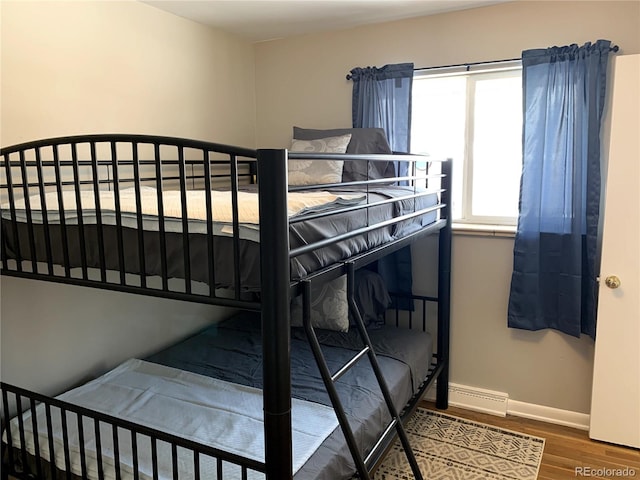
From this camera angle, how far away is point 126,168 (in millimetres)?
2695

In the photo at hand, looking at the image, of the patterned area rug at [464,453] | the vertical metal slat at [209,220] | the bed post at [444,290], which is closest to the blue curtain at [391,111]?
the bed post at [444,290]

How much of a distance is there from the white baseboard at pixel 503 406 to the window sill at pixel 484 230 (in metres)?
0.94

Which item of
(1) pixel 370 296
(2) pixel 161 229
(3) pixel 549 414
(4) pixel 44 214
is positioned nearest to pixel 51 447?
(4) pixel 44 214

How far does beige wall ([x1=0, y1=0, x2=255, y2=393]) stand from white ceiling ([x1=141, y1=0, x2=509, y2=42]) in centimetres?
14

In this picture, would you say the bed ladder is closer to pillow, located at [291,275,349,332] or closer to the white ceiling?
pillow, located at [291,275,349,332]

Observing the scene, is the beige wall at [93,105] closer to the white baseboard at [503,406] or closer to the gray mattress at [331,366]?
the gray mattress at [331,366]

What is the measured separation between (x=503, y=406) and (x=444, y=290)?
0.76 metres

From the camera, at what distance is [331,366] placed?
2488 mm

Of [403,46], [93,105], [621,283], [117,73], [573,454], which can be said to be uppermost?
[403,46]

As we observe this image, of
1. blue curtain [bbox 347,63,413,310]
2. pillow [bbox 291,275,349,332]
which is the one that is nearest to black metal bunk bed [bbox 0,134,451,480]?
pillow [bbox 291,275,349,332]

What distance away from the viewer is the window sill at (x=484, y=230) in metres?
2.87

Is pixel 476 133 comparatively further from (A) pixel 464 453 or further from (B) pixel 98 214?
(B) pixel 98 214

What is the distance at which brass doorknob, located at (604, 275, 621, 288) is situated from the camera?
8.32 ft

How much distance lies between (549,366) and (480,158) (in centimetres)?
124
